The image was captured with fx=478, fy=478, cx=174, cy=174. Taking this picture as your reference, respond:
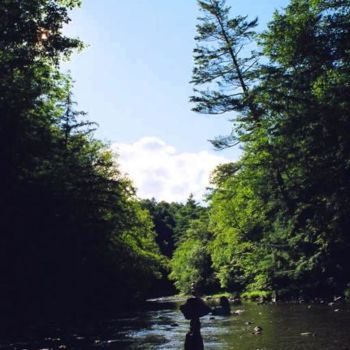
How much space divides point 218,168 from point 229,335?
17289mm

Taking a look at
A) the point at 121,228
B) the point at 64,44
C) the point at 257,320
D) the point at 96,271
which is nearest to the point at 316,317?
the point at 257,320

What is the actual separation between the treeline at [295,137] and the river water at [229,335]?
473cm

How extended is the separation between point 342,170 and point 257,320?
8942 millimetres

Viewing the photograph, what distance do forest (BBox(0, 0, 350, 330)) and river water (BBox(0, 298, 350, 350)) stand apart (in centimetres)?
153

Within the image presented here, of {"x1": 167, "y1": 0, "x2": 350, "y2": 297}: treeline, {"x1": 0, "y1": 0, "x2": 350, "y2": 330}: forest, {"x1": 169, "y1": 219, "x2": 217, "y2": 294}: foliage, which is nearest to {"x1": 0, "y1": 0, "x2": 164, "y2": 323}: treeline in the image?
{"x1": 0, "y1": 0, "x2": 350, "y2": 330}: forest

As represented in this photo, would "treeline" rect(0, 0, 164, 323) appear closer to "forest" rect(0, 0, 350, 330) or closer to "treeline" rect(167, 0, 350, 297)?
"forest" rect(0, 0, 350, 330)

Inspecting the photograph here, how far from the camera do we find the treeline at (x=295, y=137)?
76.0 feet

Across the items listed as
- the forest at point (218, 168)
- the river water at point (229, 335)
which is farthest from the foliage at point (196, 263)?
the river water at point (229, 335)

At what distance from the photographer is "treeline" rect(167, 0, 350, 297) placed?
23172 mm

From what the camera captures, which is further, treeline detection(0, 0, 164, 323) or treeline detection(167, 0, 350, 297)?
treeline detection(167, 0, 350, 297)

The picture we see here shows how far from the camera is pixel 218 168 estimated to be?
36031 mm

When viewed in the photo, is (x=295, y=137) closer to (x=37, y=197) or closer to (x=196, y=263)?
(x=37, y=197)

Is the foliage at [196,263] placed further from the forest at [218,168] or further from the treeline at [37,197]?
the treeline at [37,197]

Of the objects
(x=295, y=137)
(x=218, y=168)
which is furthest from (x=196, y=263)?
(x=295, y=137)
